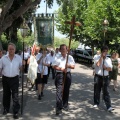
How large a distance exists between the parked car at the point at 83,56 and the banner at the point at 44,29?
8.63 metres

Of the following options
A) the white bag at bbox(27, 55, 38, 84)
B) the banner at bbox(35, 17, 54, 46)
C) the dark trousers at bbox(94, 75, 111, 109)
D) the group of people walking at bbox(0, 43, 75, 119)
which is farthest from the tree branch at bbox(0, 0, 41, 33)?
the banner at bbox(35, 17, 54, 46)

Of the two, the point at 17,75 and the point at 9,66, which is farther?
the point at 17,75

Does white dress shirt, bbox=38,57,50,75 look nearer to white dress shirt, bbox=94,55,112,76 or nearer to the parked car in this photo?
white dress shirt, bbox=94,55,112,76

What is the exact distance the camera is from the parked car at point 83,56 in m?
29.9

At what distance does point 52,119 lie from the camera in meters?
7.00

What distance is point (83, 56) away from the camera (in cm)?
3186

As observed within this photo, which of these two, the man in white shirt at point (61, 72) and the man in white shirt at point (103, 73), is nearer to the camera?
the man in white shirt at point (61, 72)

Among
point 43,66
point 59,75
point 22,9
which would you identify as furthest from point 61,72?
point 22,9

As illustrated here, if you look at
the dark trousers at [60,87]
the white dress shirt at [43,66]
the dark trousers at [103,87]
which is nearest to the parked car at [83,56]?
the white dress shirt at [43,66]

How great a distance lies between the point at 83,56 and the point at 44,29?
11492 millimetres

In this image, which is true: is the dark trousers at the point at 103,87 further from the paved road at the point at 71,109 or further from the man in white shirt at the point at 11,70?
the man in white shirt at the point at 11,70

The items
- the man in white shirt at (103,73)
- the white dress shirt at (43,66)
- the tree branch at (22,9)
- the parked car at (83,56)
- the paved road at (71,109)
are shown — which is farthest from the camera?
the parked car at (83,56)

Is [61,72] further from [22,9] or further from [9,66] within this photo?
[22,9]

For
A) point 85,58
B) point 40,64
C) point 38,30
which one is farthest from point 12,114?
point 85,58
